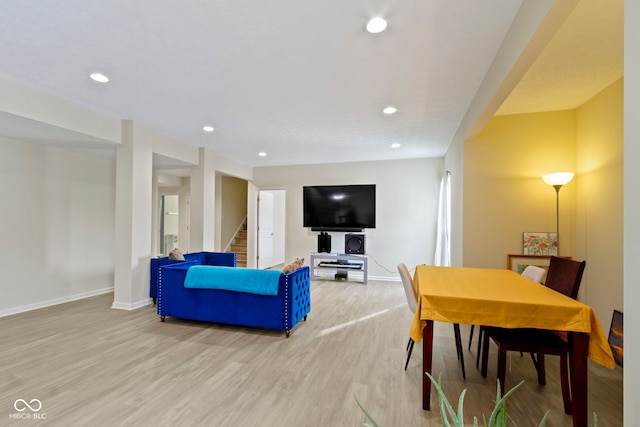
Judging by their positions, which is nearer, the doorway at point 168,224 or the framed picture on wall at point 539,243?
the framed picture on wall at point 539,243

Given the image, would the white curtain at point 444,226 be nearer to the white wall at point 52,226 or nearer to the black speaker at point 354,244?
the black speaker at point 354,244

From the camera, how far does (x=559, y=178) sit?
306cm

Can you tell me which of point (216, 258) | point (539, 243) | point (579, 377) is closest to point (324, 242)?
point (216, 258)

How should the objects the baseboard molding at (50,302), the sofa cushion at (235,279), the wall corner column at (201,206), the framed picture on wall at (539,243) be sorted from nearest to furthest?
1. the sofa cushion at (235,279)
2. the framed picture on wall at (539,243)
3. the baseboard molding at (50,302)
4. the wall corner column at (201,206)

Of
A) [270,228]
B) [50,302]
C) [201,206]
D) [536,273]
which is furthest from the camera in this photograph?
[270,228]

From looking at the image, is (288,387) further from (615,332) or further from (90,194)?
(90,194)

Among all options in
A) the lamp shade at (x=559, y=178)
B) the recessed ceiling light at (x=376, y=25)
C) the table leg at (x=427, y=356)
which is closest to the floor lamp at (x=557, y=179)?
the lamp shade at (x=559, y=178)

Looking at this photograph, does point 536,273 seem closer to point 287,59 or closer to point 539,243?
point 539,243

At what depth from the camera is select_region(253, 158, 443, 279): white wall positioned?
5.85m

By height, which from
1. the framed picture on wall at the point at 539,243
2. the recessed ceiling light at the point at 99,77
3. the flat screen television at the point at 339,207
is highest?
the recessed ceiling light at the point at 99,77

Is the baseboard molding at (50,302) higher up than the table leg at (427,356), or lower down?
lower down

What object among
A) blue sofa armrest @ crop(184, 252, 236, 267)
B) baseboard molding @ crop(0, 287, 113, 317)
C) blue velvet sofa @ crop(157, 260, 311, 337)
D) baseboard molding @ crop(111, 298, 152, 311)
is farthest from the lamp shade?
baseboard molding @ crop(0, 287, 113, 317)

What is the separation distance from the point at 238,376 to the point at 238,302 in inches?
39.8
